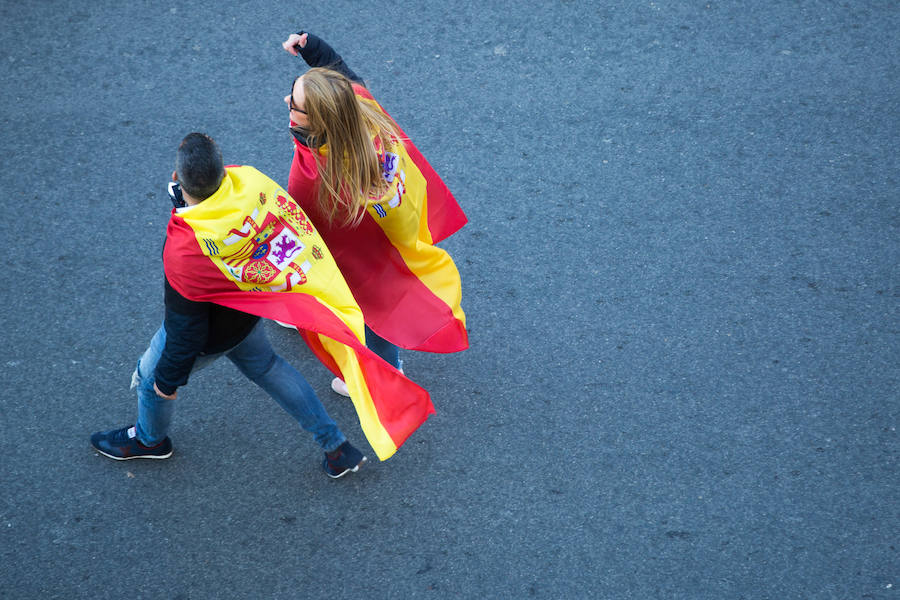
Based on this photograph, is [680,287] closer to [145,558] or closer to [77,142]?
[145,558]

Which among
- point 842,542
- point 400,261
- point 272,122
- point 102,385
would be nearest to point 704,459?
point 842,542

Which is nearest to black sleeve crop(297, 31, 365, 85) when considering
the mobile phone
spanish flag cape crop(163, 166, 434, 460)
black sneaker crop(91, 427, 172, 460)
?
spanish flag cape crop(163, 166, 434, 460)

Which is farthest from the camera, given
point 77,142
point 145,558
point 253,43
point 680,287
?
point 253,43

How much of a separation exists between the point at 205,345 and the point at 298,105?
0.97 metres

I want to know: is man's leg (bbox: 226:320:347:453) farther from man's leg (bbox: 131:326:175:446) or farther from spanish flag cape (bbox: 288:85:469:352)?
spanish flag cape (bbox: 288:85:469:352)

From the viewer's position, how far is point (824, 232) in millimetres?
4777

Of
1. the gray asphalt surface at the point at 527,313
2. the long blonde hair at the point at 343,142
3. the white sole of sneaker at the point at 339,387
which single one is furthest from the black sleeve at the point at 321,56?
the white sole of sneaker at the point at 339,387

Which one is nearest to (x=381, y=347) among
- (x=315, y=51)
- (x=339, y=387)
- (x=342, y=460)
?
(x=339, y=387)

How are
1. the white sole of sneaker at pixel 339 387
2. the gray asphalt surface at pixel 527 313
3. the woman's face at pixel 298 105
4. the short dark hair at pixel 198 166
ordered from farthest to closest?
the white sole of sneaker at pixel 339 387, the gray asphalt surface at pixel 527 313, the woman's face at pixel 298 105, the short dark hair at pixel 198 166

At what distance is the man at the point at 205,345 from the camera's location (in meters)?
2.89

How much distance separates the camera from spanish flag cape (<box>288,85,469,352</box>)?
10.9 feet

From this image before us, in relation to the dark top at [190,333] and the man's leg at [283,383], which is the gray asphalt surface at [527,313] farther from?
the dark top at [190,333]

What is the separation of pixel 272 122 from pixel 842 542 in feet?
12.9

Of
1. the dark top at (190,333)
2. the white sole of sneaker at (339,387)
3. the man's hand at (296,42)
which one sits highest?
→ the man's hand at (296,42)
